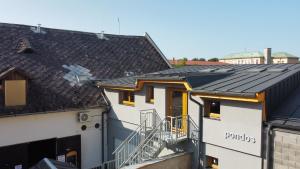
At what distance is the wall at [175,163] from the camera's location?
37.3 feet

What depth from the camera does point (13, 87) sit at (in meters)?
13.9

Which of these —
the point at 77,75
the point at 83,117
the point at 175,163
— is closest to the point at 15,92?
the point at 83,117

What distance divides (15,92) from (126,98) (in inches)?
225

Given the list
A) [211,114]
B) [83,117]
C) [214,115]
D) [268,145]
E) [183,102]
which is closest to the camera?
[268,145]

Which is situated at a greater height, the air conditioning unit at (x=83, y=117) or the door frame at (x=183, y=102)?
the door frame at (x=183, y=102)

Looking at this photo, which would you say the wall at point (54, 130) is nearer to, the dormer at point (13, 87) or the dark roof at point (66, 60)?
the dark roof at point (66, 60)

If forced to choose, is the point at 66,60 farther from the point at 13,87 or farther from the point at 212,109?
the point at 212,109

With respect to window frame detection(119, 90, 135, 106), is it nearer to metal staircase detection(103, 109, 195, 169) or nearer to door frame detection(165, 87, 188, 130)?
metal staircase detection(103, 109, 195, 169)

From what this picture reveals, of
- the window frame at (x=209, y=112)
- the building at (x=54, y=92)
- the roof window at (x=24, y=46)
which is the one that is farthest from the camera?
the roof window at (x=24, y=46)

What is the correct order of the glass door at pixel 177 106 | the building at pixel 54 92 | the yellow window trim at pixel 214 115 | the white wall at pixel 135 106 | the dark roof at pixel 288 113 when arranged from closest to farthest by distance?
1. the dark roof at pixel 288 113
2. the yellow window trim at pixel 214 115
3. the glass door at pixel 177 106
4. the building at pixel 54 92
5. the white wall at pixel 135 106

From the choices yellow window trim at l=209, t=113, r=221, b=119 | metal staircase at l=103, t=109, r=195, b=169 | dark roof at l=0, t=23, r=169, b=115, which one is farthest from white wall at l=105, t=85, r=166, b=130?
yellow window trim at l=209, t=113, r=221, b=119

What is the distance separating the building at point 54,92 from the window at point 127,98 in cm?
119

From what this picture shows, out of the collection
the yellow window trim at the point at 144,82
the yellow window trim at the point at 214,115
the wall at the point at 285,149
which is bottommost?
the wall at the point at 285,149

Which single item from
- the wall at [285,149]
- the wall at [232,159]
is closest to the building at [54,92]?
the wall at [232,159]
